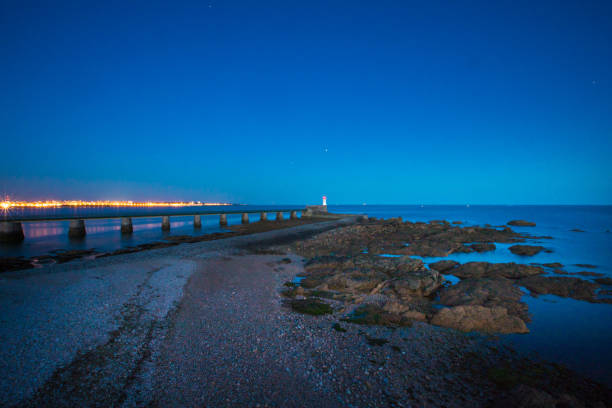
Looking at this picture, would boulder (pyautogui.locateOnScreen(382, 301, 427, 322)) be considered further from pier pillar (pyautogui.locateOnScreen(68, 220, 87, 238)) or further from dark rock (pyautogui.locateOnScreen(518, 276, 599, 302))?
pier pillar (pyautogui.locateOnScreen(68, 220, 87, 238))

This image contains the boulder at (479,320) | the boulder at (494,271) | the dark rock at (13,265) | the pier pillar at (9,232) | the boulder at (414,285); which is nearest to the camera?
the boulder at (479,320)

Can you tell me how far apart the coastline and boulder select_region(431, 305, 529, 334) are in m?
0.39

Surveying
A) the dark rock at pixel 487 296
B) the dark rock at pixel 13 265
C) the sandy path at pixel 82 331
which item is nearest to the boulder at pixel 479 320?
the dark rock at pixel 487 296

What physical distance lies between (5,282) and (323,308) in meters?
14.2

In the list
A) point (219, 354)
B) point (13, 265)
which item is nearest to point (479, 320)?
point (219, 354)

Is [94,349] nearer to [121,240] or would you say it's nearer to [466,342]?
[466,342]

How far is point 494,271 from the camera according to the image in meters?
14.9

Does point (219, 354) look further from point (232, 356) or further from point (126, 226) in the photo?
point (126, 226)

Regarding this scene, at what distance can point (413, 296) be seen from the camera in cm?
1129

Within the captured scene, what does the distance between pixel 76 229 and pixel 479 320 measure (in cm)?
4508

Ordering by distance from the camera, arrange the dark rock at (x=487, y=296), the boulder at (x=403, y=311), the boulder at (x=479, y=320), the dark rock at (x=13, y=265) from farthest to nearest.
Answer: the dark rock at (x=13, y=265)
the dark rock at (x=487, y=296)
the boulder at (x=403, y=311)
the boulder at (x=479, y=320)

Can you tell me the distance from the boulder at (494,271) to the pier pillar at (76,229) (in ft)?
143

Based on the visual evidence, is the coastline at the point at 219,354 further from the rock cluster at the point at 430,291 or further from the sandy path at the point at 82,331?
the rock cluster at the point at 430,291

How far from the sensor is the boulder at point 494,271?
14.5 metres
